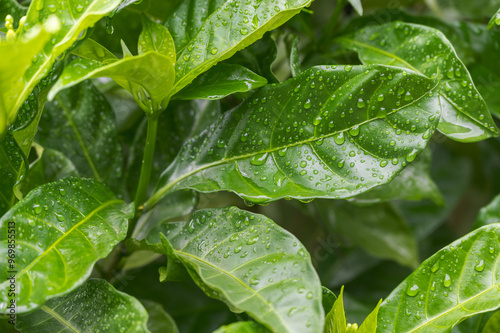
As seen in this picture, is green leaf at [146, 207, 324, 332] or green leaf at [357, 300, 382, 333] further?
green leaf at [357, 300, 382, 333]

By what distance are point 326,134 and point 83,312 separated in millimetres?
403

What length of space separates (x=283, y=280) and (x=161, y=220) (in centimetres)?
36

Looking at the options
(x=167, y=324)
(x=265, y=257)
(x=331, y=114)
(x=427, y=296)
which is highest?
(x=331, y=114)

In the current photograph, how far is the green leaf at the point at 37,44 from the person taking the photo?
1.54 ft

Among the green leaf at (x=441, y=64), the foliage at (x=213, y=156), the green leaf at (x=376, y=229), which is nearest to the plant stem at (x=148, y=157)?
the foliage at (x=213, y=156)

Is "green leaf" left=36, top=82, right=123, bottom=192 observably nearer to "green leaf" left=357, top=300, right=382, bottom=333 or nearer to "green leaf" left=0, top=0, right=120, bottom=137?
"green leaf" left=0, top=0, right=120, bottom=137

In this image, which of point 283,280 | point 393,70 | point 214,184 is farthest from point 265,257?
point 393,70

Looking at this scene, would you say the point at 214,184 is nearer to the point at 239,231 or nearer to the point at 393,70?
the point at 239,231

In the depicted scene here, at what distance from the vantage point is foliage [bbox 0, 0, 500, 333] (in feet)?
1.77

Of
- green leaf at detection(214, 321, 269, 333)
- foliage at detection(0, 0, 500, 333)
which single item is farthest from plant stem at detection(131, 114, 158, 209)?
green leaf at detection(214, 321, 269, 333)

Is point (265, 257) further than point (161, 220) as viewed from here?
No

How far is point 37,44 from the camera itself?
46 centimetres

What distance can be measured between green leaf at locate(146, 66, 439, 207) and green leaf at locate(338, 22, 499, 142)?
0.21ft

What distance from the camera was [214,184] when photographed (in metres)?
0.70
